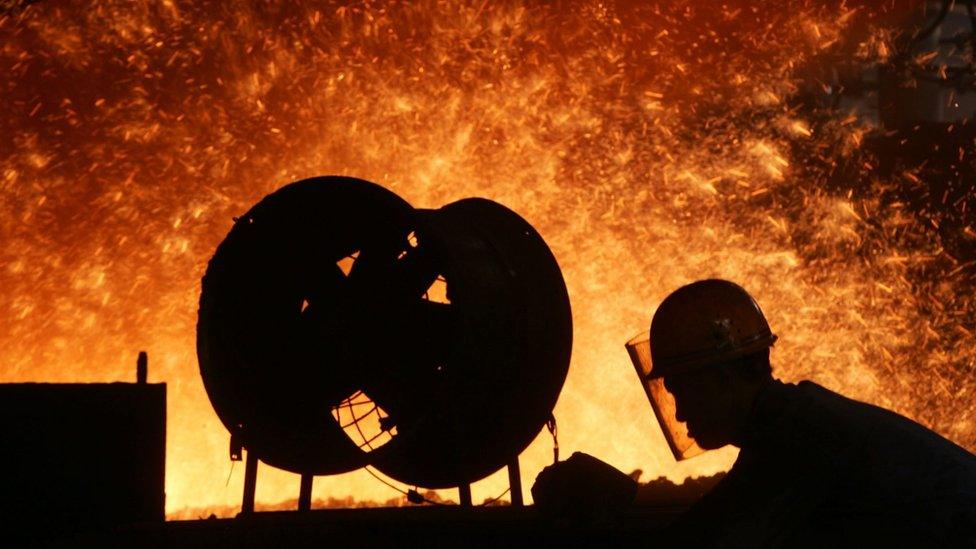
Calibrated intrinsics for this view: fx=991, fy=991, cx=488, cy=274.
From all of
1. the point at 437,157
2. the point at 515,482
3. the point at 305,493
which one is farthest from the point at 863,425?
the point at 437,157

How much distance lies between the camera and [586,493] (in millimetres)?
4621

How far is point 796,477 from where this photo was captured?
120 inches

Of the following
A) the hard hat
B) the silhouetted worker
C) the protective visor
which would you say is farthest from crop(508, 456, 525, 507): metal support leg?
the silhouetted worker

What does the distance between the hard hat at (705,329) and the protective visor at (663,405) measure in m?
0.77

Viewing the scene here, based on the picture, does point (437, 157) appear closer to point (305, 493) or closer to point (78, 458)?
point (305, 493)

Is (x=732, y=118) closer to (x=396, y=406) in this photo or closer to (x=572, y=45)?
(x=572, y=45)

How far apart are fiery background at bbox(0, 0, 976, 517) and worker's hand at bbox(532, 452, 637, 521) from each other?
22.4ft

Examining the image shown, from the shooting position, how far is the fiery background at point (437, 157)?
1115cm

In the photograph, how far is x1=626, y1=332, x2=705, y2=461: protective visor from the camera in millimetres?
4938

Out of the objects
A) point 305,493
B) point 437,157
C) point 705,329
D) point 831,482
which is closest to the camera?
point 831,482

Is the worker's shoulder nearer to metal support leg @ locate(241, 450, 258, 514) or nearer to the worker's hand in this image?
the worker's hand

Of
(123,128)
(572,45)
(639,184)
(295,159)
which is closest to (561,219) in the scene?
(639,184)

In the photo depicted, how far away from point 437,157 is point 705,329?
24.8 ft

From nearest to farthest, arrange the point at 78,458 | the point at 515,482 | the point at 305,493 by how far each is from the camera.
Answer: the point at 78,458
the point at 305,493
the point at 515,482
